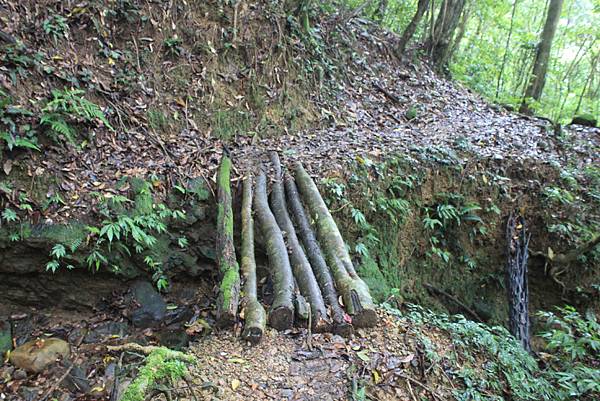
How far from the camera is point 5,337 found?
16.5 ft

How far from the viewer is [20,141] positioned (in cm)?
524

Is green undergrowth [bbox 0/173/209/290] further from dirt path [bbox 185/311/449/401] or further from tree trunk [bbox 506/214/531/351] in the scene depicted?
tree trunk [bbox 506/214/531/351]

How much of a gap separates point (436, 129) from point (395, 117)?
1076 millimetres

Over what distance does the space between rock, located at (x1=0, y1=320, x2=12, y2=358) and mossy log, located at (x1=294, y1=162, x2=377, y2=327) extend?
428cm

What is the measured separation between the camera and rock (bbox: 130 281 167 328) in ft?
18.1

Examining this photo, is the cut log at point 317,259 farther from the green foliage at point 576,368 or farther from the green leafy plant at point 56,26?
the green leafy plant at point 56,26

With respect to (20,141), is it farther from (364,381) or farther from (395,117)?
(395,117)

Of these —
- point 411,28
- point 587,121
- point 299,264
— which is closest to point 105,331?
point 299,264

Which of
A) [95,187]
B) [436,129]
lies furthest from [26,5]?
[436,129]

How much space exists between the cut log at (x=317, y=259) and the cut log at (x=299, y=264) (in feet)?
0.30

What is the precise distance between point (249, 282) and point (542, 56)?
12.4 m

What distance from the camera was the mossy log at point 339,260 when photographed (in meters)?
4.41

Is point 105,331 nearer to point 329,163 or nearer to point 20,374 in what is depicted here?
point 20,374

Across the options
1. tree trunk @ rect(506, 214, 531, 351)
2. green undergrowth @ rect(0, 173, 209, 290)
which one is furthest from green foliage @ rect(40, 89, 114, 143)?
tree trunk @ rect(506, 214, 531, 351)
